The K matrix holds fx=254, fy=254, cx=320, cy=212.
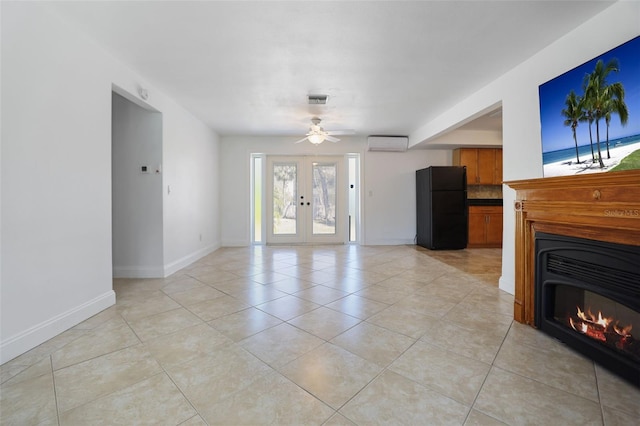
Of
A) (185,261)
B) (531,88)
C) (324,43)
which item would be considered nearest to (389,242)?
(531,88)

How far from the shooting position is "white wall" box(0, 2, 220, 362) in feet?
5.41

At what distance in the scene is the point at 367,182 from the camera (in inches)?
229

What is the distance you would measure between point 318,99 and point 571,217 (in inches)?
115

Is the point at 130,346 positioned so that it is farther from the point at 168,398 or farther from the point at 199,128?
the point at 199,128

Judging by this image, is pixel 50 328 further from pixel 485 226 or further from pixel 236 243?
pixel 485 226

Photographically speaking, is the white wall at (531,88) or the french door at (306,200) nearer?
the white wall at (531,88)

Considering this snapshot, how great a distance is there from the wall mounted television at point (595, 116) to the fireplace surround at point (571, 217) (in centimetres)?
33

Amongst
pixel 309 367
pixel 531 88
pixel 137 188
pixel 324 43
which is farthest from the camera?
pixel 137 188

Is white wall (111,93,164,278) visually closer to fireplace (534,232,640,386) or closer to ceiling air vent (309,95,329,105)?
ceiling air vent (309,95,329,105)

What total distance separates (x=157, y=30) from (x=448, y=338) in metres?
3.36

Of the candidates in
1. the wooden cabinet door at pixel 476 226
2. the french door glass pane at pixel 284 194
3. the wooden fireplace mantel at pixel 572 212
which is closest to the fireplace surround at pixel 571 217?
the wooden fireplace mantel at pixel 572 212

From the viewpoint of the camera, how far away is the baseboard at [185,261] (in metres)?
3.48

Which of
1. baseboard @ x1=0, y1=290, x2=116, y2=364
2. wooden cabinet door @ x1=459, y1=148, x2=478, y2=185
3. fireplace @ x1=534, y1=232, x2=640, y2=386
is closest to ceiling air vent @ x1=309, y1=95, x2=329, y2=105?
fireplace @ x1=534, y1=232, x2=640, y2=386

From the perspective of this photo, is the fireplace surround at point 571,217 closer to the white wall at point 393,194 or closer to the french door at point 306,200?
the white wall at point 393,194
